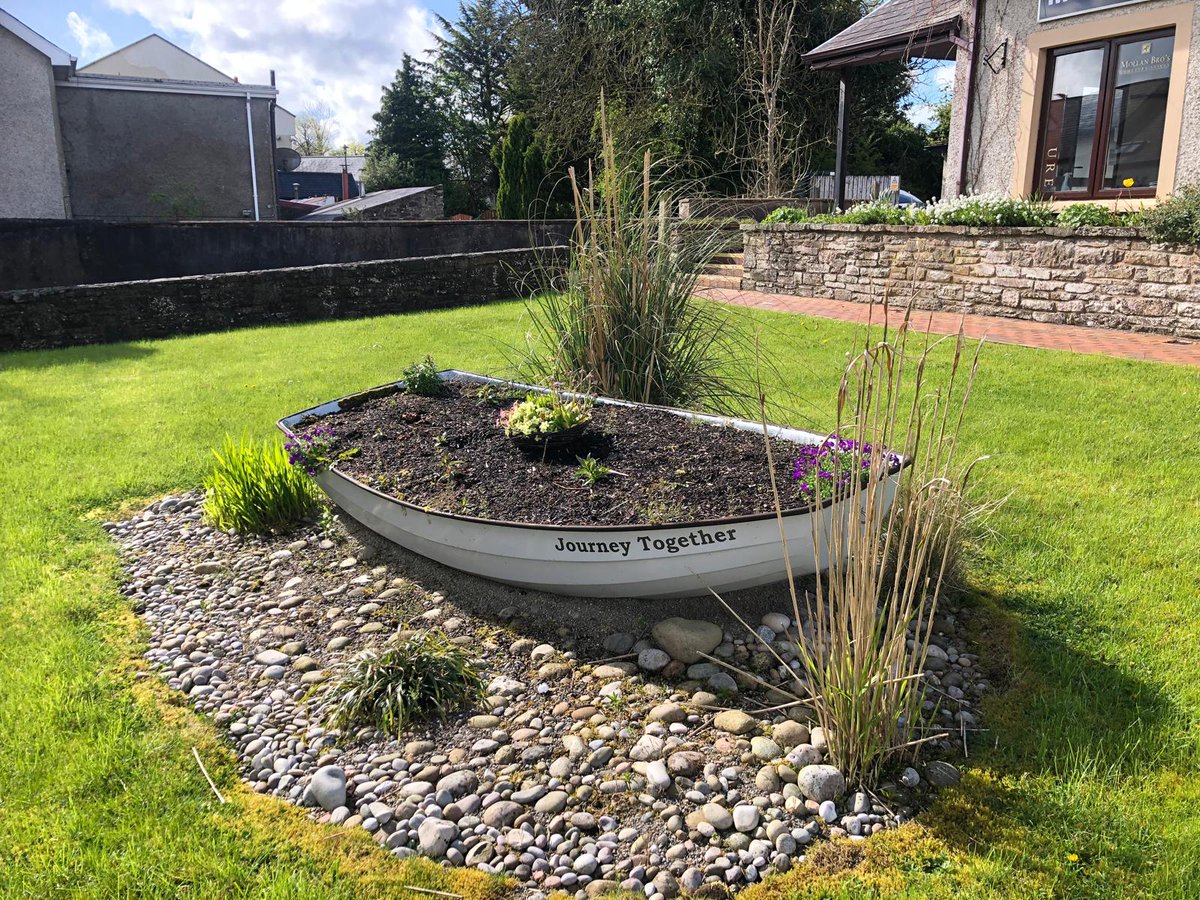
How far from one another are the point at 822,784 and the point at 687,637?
82 cm

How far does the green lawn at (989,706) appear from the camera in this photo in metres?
2.19

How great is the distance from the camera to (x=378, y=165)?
37.3m

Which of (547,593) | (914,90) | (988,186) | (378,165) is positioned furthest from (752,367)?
(378,165)

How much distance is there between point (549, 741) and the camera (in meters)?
2.73

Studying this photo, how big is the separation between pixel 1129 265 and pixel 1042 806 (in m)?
7.53

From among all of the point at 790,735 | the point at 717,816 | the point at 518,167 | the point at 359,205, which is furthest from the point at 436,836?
the point at 359,205

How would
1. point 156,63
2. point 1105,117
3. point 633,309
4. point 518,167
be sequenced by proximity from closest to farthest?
point 633,309
point 1105,117
point 518,167
point 156,63

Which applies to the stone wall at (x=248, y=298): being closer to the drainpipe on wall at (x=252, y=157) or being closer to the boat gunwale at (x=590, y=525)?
the boat gunwale at (x=590, y=525)

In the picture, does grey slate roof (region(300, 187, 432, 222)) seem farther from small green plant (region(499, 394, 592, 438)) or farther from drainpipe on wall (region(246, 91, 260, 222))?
small green plant (region(499, 394, 592, 438))

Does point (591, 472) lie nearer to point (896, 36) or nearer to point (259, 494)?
point (259, 494)

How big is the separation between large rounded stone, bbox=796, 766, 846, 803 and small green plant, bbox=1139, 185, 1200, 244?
750 cm

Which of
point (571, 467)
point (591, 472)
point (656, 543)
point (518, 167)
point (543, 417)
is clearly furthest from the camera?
point (518, 167)

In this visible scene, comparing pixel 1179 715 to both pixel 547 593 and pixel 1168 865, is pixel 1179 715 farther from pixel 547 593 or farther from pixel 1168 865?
pixel 547 593

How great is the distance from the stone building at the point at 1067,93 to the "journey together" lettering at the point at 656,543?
8779 millimetres
